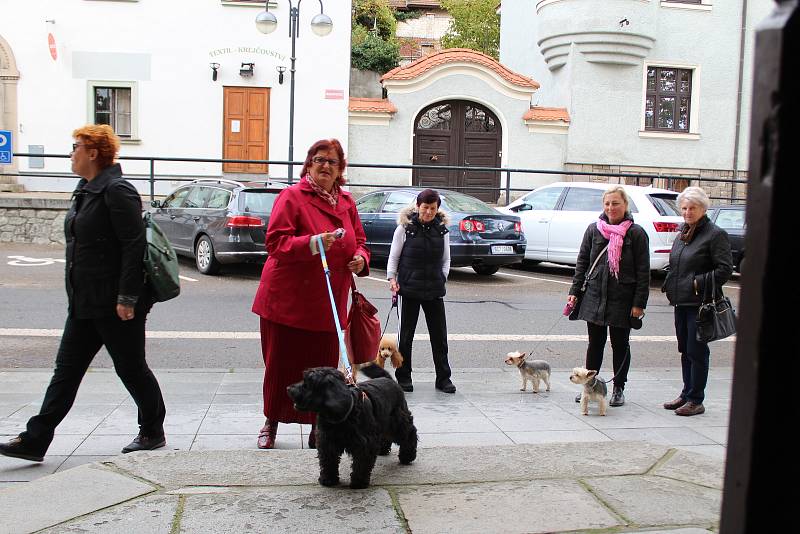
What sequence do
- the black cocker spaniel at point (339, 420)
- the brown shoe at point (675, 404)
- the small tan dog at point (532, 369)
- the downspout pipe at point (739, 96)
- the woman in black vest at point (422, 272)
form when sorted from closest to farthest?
the black cocker spaniel at point (339, 420), the brown shoe at point (675, 404), the small tan dog at point (532, 369), the woman in black vest at point (422, 272), the downspout pipe at point (739, 96)

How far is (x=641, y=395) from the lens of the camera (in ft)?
23.3

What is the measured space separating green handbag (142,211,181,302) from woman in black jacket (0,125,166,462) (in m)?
0.06

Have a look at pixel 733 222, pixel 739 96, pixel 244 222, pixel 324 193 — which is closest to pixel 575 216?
pixel 733 222

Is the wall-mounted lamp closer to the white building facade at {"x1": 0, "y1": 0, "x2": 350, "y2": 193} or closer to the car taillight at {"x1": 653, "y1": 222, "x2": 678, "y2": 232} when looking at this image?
the white building facade at {"x1": 0, "y1": 0, "x2": 350, "y2": 193}

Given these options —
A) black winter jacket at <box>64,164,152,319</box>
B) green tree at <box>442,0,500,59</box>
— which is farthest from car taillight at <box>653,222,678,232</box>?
green tree at <box>442,0,500,59</box>

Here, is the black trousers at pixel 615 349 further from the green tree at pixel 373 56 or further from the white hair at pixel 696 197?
the green tree at pixel 373 56

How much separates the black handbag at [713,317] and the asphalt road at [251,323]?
217 cm

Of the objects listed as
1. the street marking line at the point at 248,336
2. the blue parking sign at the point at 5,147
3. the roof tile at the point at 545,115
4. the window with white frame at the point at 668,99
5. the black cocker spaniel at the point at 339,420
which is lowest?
the street marking line at the point at 248,336

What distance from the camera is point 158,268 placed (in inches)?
189

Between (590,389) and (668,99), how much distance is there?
20.5 metres

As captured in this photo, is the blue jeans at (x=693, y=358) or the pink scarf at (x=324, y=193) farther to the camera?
the blue jeans at (x=693, y=358)

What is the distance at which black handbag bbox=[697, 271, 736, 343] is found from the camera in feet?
20.7

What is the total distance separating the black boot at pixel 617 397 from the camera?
22.0ft

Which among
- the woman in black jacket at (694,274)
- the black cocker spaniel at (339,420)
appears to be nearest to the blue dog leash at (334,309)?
the black cocker spaniel at (339,420)
